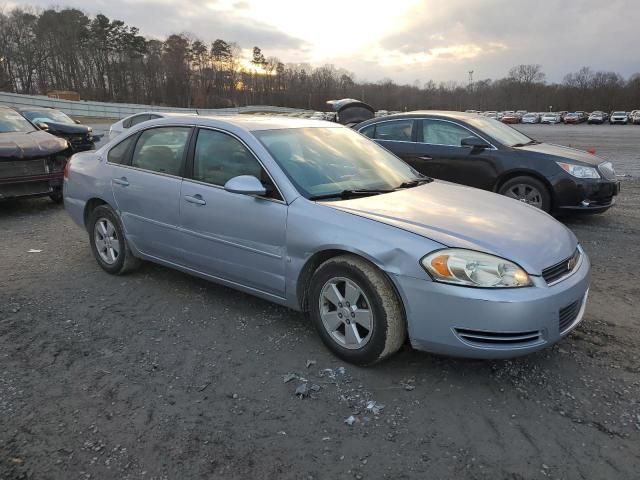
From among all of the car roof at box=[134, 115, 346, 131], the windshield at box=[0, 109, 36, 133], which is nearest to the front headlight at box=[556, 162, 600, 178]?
the car roof at box=[134, 115, 346, 131]

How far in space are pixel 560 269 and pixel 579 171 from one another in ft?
14.5

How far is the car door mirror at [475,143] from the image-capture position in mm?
7352

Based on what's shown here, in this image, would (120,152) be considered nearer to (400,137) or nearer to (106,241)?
(106,241)

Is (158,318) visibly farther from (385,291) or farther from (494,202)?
(494,202)

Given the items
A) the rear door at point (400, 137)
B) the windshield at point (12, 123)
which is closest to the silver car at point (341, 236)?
the rear door at point (400, 137)

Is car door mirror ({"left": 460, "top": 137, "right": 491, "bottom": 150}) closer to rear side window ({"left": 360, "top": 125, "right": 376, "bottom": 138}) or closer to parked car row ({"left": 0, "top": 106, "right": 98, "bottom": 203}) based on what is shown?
rear side window ({"left": 360, "top": 125, "right": 376, "bottom": 138})

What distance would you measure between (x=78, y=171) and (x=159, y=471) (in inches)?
154

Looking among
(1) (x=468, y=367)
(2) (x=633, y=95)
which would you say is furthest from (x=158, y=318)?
(2) (x=633, y=95)

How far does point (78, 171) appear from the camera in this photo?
5320mm

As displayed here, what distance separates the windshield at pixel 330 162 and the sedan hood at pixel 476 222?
247 mm

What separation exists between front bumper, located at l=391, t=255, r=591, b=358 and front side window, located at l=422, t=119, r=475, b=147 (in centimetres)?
495

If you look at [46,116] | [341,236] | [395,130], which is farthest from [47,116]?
[341,236]

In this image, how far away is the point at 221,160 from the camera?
Answer: 4043 mm

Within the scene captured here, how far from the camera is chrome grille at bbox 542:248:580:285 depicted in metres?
2.99
